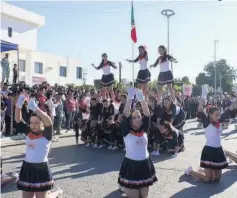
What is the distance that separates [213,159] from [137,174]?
233 centimetres

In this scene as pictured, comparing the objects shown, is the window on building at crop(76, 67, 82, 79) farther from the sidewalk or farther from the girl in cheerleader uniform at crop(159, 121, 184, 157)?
the girl in cheerleader uniform at crop(159, 121, 184, 157)

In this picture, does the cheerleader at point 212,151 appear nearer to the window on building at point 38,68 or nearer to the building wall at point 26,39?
the building wall at point 26,39

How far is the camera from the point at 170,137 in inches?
444

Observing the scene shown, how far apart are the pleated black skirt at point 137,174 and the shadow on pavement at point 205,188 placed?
3.38 ft

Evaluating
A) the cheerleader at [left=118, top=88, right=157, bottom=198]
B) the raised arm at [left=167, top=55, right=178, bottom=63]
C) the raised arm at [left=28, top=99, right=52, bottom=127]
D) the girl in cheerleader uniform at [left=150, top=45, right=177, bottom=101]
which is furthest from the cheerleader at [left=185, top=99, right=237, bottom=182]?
the girl in cheerleader uniform at [left=150, top=45, right=177, bottom=101]

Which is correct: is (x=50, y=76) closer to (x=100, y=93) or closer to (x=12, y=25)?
(x=12, y=25)

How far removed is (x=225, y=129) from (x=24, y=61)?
2595cm

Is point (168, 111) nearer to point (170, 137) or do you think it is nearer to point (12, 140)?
point (170, 137)

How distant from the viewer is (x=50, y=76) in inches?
1810

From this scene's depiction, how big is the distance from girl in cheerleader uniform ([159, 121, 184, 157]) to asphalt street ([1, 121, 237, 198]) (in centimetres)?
27

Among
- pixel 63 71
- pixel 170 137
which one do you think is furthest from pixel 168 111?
pixel 63 71

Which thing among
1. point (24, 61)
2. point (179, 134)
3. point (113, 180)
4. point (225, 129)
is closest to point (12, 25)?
point (24, 61)

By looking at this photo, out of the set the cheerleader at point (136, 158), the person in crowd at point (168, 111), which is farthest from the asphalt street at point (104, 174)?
the person in crowd at point (168, 111)

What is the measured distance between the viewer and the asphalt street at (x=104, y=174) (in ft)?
22.2
